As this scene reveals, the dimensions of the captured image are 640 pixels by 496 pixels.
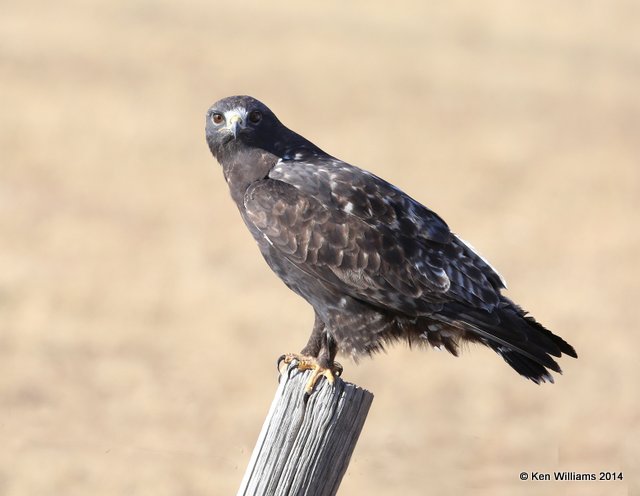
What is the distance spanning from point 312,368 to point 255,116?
1.53m

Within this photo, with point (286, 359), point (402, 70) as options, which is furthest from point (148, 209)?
point (286, 359)

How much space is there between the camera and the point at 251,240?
51.5 ft

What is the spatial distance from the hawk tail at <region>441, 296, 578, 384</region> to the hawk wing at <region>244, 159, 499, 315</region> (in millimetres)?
75

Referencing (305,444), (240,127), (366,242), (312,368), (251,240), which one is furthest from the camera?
(251,240)

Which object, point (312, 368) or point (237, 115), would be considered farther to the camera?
point (237, 115)

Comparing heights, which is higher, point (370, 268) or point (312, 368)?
point (370, 268)

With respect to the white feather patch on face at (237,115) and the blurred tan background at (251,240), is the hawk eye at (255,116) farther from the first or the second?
the blurred tan background at (251,240)

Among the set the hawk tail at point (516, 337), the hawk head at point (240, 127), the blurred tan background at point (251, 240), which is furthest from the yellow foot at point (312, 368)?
the blurred tan background at point (251, 240)

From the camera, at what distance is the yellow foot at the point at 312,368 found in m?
4.84

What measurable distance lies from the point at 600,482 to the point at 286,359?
380cm

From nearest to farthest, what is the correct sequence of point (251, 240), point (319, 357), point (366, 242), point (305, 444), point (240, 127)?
point (305, 444) → point (319, 357) → point (366, 242) → point (240, 127) → point (251, 240)

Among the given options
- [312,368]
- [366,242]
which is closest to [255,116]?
[366,242]

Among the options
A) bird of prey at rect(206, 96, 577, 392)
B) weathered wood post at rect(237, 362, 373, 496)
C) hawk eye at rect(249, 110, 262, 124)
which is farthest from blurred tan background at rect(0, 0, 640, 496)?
weathered wood post at rect(237, 362, 373, 496)

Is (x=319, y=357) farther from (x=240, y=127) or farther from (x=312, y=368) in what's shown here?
(x=240, y=127)
